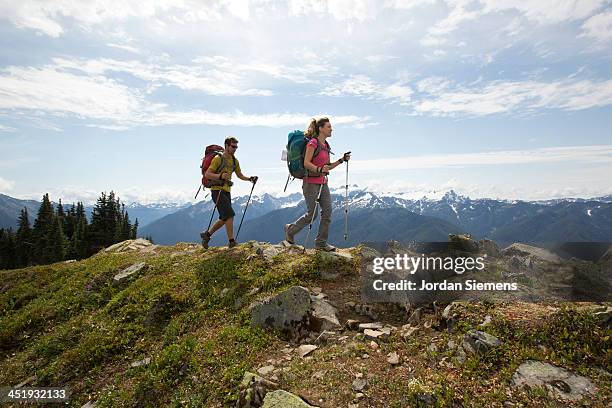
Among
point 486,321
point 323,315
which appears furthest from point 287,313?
point 486,321

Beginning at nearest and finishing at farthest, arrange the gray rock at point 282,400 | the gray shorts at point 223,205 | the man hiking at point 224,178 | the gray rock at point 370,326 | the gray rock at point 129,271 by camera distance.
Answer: the gray rock at point 282,400
the gray rock at point 370,326
the man hiking at point 224,178
the gray shorts at point 223,205
the gray rock at point 129,271

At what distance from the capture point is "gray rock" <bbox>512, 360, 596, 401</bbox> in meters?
5.88

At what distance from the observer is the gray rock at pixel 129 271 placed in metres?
15.4

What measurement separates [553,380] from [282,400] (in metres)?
5.03

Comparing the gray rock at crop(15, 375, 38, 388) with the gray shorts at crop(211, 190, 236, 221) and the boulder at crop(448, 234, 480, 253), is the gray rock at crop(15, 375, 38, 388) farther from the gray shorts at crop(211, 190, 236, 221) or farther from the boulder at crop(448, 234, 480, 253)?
→ the boulder at crop(448, 234, 480, 253)

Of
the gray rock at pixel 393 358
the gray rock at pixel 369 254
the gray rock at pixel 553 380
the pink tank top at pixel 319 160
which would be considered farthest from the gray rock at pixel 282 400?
the pink tank top at pixel 319 160

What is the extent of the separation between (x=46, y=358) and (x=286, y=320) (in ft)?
27.9

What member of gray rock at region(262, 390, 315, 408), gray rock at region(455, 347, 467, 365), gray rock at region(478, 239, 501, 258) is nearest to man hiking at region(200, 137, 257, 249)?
gray rock at region(262, 390, 315, 408)

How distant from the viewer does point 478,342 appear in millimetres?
7238

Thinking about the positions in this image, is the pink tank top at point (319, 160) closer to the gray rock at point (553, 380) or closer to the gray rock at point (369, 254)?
the gray rock at point (369, 254)

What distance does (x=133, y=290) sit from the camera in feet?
44.7

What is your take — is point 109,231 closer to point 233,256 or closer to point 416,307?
point 233,256

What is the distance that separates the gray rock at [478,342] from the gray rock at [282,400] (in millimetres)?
3619

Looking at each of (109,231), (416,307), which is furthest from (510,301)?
(109,231)
